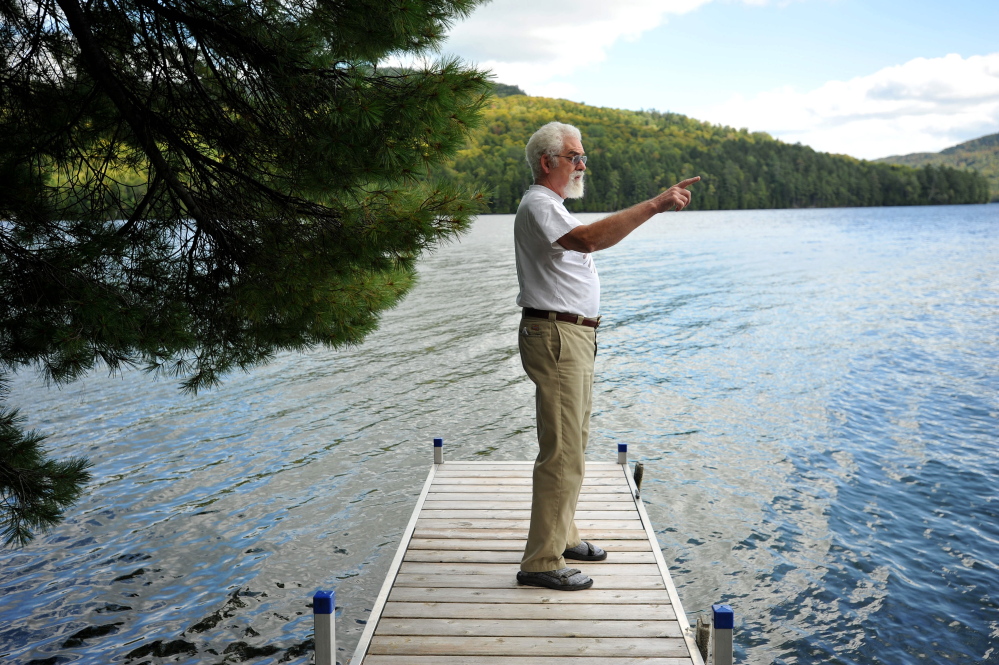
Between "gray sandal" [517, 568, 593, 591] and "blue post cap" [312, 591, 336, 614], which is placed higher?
"blue post cap" [312, 591, 336, 614]

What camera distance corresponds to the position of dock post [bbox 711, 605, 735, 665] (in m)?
2.77

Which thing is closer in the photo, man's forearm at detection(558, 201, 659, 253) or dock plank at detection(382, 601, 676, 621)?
man's forearm at detection(558, 201, 659, 253)

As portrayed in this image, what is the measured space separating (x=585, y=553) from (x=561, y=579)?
0.41 metres

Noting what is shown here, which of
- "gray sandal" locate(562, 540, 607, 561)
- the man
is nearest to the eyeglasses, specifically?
the man

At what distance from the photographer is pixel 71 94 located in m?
4.54

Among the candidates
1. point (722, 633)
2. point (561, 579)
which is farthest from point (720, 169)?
point (722, 633)

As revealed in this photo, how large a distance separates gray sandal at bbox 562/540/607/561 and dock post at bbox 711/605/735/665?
1380 millimetres

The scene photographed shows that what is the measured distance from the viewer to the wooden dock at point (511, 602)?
3.26 metres

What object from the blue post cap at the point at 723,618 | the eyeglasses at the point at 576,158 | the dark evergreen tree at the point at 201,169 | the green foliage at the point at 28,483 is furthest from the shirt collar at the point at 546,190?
the green foliage at the point at 28,483

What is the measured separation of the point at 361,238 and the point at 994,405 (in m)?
10.6

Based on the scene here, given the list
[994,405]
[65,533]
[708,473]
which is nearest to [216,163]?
[65,533]

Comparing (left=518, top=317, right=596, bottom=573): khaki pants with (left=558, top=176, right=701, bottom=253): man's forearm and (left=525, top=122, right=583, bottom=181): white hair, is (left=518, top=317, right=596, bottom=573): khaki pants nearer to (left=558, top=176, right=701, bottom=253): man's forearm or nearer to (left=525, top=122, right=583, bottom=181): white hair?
(left=558, top=176, right=701, bottom=253): man's forearm

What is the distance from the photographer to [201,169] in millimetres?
4473

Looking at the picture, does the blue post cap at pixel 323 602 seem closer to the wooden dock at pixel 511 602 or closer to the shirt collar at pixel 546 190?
the wooden dock at pixel 511 602
